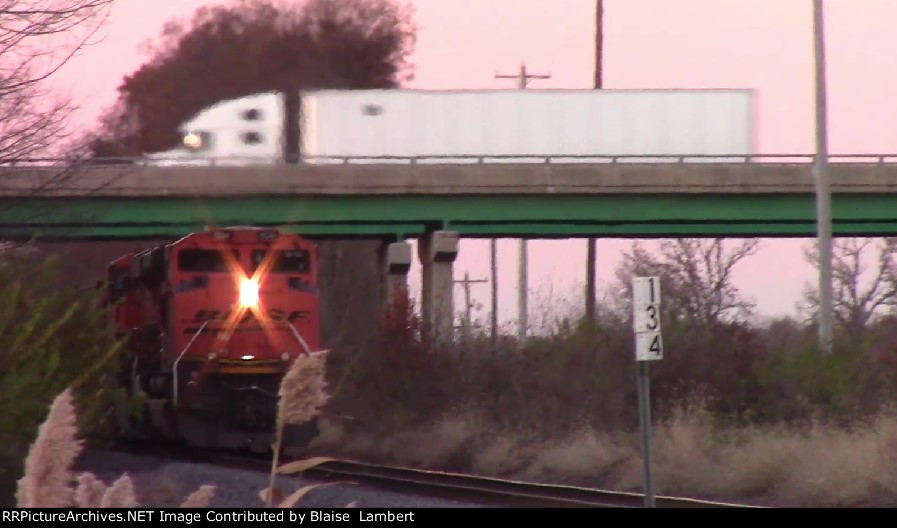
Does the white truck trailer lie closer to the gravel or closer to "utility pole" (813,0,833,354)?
"utility pole" (813,0,833,354)

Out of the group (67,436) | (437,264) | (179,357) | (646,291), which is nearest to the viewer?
(67,436)

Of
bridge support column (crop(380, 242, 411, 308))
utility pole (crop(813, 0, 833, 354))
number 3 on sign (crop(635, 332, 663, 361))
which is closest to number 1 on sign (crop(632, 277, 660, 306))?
number 3 on sign (crop(635, 332, 663, 361))

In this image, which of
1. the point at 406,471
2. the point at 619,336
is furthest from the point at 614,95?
the point at 406,471

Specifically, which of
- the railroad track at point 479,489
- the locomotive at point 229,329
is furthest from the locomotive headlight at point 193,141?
the railroad track at point 479,489

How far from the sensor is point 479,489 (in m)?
16.8

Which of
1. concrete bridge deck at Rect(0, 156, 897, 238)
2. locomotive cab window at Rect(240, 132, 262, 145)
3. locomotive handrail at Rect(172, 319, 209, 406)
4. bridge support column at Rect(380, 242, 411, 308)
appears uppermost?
locomotive cab window at Rect(240, 132, 262, 145)

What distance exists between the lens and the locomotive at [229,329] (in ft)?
71.8

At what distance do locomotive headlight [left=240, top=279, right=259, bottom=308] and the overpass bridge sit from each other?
52.4 feet

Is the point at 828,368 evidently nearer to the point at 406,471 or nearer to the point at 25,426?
the point at 406,471

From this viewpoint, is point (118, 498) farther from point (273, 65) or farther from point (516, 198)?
point (273, 65)

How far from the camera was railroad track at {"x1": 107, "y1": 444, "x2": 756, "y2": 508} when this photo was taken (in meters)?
15.1

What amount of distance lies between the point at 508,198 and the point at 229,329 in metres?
18.7

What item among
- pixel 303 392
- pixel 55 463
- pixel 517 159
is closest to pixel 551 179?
pixel 517 159

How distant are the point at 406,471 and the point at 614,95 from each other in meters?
19.8
